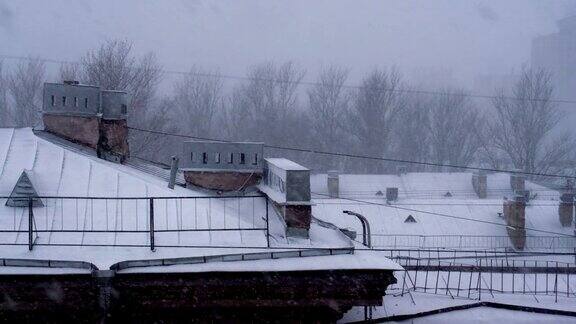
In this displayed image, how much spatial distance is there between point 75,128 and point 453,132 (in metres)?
36.9

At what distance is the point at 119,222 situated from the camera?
26.1 feet

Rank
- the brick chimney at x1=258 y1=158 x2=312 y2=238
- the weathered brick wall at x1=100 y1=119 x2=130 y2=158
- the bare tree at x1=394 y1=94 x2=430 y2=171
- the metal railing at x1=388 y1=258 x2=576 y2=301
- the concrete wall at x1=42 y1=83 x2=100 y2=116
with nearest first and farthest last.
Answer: the brick chimney at x1=258 y1=158 x2=312 y2=238, the metal railing at x1=388 y1=258 x2=576 y2=301, the concrete wall at x1=42 y1=83 x2=100 y2=116, the weathered brick wall at x1=100 y1=119 x2=130 y2=158, the bare tree at x1=394 y1=94 x2=430 y2=171

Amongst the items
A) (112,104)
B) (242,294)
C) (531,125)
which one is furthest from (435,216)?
(531,125)

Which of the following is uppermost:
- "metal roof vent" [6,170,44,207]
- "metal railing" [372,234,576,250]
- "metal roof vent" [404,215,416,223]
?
"metal roof vent" [6,170,44,207]

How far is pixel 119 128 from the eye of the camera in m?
11.9

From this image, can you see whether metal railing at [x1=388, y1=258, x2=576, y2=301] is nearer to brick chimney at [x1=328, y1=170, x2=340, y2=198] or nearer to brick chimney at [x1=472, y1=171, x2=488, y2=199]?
brick chimney at [x1=328, y1=170, x2=340, y2=198]

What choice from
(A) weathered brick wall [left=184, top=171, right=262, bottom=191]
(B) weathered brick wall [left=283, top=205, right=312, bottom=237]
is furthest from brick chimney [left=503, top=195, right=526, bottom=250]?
(B) weathered brick wall [left=283, top=205, right=312, bottom=237]

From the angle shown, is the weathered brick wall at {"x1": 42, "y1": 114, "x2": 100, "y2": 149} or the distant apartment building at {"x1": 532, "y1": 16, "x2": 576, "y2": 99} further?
the distant apartment building at {"x1": 532, "y1": 16, "x2": 576, "y2": 99}

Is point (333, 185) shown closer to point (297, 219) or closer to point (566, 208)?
point (566, 208)

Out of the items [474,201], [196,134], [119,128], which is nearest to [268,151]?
[196,134]

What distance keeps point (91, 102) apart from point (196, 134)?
93.8 feet

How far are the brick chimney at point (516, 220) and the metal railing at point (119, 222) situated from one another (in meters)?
13.5

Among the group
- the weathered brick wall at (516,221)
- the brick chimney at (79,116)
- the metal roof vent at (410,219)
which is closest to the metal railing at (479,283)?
the brick chimney at (79,116)

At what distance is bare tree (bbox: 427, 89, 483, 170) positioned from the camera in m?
43.2
